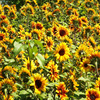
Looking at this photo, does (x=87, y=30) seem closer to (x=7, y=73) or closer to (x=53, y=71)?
(x=53, y=71)

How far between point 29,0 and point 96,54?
10.3 ft

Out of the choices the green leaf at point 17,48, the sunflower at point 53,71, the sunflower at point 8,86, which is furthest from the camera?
the sunflower at point 53,71

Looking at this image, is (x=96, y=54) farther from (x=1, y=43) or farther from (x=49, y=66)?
(x=1, y=43)

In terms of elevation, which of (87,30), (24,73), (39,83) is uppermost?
(87,30)

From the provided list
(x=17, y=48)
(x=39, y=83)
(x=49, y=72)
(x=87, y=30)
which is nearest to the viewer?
(x=17, y=48)

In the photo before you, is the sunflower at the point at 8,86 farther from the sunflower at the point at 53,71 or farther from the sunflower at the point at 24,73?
the sunflower at the point at 53,71

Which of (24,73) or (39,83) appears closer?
(39,83)

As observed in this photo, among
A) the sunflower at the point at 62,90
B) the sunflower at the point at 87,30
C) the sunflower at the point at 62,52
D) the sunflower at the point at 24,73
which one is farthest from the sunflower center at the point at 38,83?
the sunflower at the point at 87,30

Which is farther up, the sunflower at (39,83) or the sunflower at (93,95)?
the sunflower at (39,83)

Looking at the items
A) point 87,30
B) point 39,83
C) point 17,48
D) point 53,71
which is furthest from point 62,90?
point 87,30

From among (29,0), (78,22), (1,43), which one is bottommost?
(1,43)

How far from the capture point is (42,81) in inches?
61.0

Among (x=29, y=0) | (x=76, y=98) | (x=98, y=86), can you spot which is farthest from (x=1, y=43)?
(x=29, y=0)

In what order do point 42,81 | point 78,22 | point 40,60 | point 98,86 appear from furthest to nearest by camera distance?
1. point 78,22
2. point 98,86
3. point 42,81
4. point 40,60
